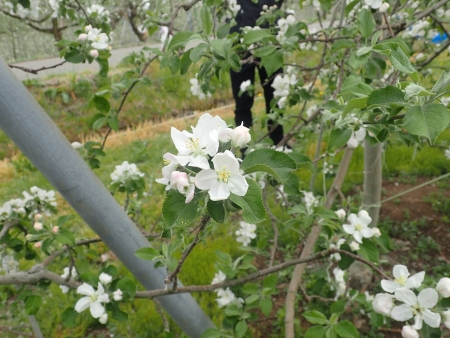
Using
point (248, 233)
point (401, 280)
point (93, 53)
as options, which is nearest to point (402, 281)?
point (401, 280)

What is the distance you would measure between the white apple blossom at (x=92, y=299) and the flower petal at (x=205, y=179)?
34.0 inches

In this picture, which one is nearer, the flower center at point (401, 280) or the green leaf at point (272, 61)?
the flower center at point (401, 280)

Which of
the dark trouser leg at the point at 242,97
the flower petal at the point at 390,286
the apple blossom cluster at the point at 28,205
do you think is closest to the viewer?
the flower petal at the point at 390,286

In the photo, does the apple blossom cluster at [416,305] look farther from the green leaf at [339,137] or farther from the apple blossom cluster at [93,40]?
the apple blossom cluster at [93,40]

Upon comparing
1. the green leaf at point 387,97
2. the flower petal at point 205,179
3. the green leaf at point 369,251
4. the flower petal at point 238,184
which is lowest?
the green leaf at point 369,251

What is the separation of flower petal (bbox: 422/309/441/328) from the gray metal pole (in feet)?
2.79

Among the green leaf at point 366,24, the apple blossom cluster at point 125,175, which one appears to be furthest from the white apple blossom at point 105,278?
Answer: the green leaf at point 366,24

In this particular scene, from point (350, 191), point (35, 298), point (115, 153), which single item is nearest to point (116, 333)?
point (35, 298)

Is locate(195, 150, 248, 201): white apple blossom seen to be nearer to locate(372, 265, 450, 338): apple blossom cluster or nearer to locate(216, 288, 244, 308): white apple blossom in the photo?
locate(372, 265, 450, 338): apple blossom cluster

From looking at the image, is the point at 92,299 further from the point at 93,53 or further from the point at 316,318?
the point at 93,53

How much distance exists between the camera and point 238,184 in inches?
24.0

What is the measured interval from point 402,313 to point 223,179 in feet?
1.84

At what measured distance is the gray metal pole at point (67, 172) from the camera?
37.4 inches

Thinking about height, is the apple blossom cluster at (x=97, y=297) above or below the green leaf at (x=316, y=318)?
above
